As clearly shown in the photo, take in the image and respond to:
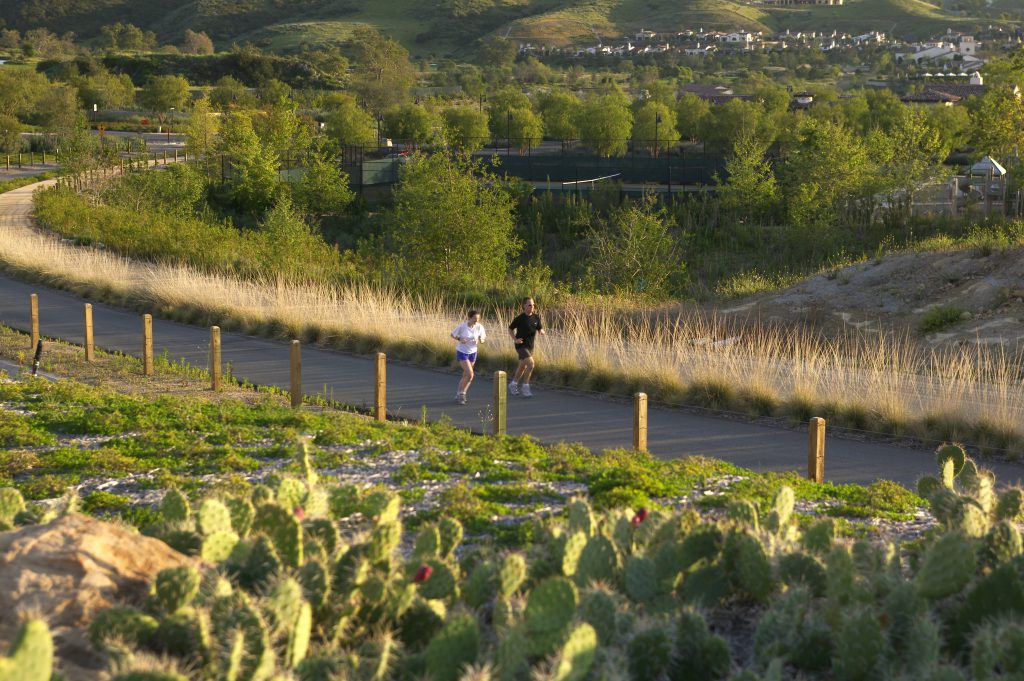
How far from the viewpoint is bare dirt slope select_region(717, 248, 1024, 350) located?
66.6 feet

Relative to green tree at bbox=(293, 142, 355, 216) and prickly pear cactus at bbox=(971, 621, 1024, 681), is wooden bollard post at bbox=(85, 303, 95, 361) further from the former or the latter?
green tree at bbox=(293, 142, 355, 216)

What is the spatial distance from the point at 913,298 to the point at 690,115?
58.5 meters

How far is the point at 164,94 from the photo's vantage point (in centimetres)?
8925

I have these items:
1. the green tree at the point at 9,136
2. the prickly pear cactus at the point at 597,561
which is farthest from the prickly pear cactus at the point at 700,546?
the green tree at the point at 9,136

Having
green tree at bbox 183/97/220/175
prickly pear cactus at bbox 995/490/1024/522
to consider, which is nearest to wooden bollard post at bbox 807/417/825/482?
prickly pear cactus at bbox 995/490/1024/522

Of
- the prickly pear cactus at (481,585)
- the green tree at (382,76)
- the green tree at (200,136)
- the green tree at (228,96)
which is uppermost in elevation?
the green tree at (382,76)

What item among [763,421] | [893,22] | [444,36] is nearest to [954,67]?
[893,22]

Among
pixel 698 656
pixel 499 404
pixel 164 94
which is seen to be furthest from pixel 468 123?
pixel 698 656

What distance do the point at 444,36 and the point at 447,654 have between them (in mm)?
169983

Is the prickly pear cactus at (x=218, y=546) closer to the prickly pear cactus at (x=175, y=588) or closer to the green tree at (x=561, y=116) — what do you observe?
the prickly pear cactus at (x=175, y=588)

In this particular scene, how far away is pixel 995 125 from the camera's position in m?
48.5

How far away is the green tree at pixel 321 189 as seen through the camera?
166ft

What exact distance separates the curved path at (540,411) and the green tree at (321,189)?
30117 millimetres

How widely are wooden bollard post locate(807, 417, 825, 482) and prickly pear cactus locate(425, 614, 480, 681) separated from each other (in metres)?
6.12
